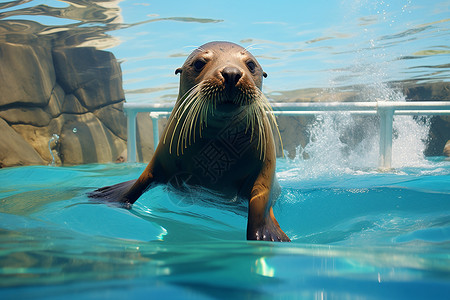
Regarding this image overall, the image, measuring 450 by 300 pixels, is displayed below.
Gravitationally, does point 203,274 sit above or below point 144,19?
below

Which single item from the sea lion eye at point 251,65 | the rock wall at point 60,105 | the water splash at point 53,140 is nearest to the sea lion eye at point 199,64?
the sea lion eye at point 251,65

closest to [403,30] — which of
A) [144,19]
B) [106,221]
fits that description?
[144,19]

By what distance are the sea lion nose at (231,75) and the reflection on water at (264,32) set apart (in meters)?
5.91

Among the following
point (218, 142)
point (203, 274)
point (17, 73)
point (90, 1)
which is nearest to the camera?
point (203, 274)

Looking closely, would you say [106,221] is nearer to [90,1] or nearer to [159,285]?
[159,285]

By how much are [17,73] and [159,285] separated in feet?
33.8

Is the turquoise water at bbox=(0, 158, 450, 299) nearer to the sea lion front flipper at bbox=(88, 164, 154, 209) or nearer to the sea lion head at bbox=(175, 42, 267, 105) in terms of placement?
the sea lion front flipper at bbox=(88, 164, 154, 209)

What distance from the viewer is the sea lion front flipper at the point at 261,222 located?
2215mm

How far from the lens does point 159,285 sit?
2.59ft

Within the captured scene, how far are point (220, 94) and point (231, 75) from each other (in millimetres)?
139

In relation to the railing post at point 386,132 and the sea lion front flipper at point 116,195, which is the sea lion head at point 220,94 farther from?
the railing post at point 386,132

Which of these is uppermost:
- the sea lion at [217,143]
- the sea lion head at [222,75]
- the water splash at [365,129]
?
the sea lion head at [222,75]

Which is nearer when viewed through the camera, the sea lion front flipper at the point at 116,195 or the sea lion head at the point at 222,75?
the sea lion head at the point at 222,75

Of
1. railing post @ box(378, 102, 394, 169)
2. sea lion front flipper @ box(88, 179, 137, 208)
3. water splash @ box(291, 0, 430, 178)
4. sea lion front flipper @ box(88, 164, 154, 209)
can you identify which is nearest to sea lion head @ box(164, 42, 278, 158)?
sea lion front flipper @ box(88, 164, 154, 209)
